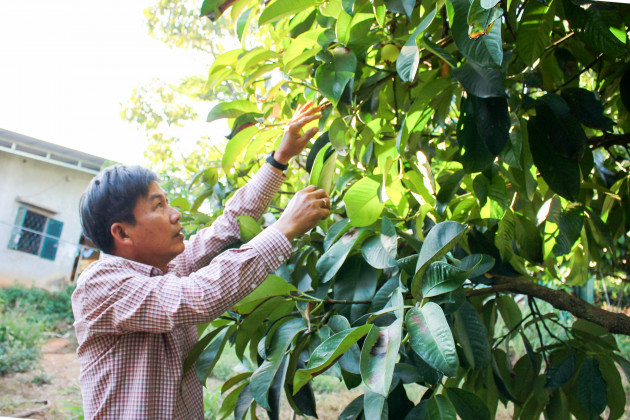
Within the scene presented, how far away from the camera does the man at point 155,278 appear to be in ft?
2.70

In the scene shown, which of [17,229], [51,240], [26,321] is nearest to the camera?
[26,321]

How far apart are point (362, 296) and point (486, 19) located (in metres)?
0.40

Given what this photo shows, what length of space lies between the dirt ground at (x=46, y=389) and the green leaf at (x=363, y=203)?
262 centimetres

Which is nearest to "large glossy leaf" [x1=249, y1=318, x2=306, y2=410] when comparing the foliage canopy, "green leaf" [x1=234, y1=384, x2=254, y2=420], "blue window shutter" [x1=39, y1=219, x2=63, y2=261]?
the foliage canopy

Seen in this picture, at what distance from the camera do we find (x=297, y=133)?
1.02 m

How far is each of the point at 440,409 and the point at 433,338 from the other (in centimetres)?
17

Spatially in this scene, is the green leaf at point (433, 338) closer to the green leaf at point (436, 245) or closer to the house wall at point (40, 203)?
the green leaf at point (436, 245)

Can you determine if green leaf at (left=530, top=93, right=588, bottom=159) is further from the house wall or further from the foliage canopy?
the house wall

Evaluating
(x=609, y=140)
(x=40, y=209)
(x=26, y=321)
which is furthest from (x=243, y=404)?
(x=40, y=209)

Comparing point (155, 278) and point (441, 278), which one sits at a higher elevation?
point (441, 278)

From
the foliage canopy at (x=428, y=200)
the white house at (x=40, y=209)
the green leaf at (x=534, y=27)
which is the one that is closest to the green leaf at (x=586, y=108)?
the foliage canopy at (x=428, y=200)

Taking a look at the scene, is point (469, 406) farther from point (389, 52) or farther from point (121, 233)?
point (121, 233)

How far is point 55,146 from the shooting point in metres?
5.17

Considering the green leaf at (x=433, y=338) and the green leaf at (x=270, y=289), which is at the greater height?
the green leaf at (x=433, y=338)
